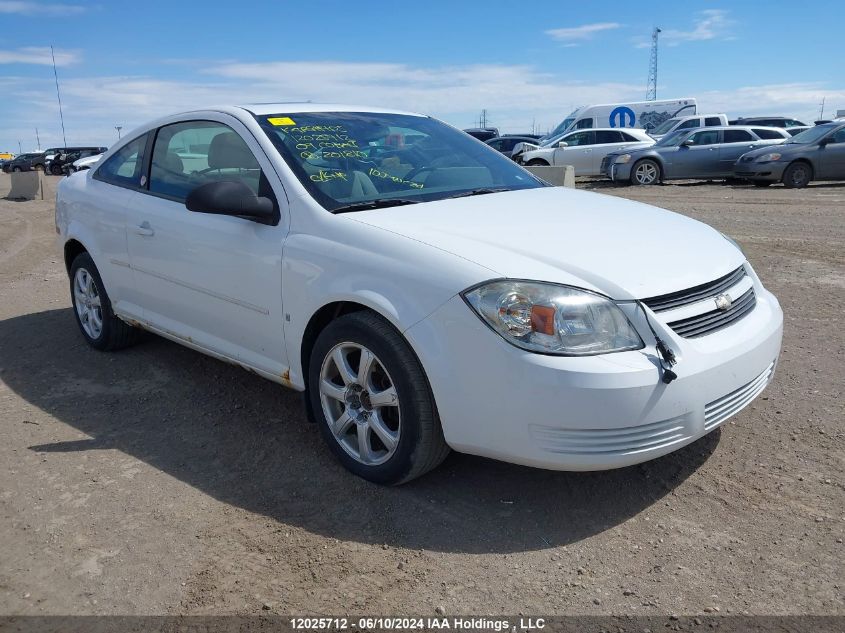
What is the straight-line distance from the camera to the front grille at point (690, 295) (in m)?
2.95

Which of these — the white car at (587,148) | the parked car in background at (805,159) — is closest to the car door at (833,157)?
the parked car in background at (805,159)

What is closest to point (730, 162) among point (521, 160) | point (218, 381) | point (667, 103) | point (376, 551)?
point (521, 160)

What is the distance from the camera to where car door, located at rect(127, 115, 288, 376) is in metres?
3.72

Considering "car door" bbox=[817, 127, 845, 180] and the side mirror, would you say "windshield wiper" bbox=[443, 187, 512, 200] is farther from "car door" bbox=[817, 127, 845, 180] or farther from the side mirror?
"car door" bbox=[817, 127, 845, 180]

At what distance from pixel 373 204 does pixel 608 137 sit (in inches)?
769

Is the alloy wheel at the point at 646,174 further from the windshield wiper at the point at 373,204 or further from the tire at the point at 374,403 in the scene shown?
the tire at the point at 374,403

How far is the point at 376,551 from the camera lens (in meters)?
2.92

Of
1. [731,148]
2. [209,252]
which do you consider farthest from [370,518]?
[731,148]

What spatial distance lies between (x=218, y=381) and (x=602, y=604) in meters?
3.02

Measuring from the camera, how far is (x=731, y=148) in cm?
1931

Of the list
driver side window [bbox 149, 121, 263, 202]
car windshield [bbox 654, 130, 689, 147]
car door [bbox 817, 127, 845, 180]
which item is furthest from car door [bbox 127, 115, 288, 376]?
car windshield [bbox 654, 130, 689, 147]

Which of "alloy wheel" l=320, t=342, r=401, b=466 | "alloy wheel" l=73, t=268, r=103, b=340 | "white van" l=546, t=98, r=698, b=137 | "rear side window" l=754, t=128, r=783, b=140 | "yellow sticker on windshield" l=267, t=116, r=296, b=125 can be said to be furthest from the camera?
"white van" l=546, t=98, r=698, b=137

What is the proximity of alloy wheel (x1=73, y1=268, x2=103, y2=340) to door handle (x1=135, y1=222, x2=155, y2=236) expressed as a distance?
97 centimetres

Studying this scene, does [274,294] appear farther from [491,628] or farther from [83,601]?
[491,628]
